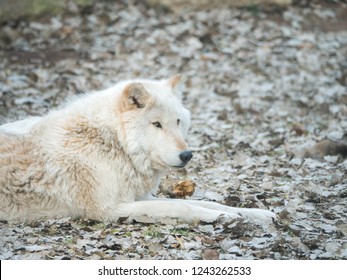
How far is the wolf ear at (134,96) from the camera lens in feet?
17.7

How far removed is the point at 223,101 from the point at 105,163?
5147mm

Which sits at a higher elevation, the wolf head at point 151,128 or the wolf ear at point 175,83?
the wolf ear at point 175,83

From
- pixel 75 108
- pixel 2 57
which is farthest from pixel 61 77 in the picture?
pixel 75 108

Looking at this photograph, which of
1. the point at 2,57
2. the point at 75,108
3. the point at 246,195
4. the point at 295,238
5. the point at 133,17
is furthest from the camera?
the point at 133,17

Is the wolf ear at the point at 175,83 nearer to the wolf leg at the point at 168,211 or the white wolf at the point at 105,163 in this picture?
the white wolf at the point at 105,163

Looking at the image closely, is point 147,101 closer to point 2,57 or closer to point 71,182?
point 71,182

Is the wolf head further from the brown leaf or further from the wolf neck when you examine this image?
the brown leaf

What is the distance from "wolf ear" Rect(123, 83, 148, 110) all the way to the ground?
3.59ft

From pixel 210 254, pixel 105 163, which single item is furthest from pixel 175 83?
pixel 210 254

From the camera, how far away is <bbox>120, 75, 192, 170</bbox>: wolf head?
5352 mm

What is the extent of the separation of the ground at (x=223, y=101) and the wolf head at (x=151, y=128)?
622 millimetres

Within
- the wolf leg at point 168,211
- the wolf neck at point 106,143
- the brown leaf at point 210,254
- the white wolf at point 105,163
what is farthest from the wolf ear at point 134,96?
the brown leaf at point 210,254
